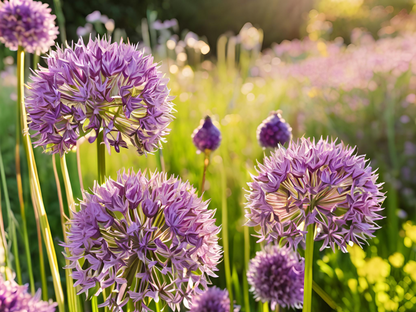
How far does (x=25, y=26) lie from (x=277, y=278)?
1283mm

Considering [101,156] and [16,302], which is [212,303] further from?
[16,302]

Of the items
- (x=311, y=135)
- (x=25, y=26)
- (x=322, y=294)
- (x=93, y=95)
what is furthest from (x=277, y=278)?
(x=311, y=135)

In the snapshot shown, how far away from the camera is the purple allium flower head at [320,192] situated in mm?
908

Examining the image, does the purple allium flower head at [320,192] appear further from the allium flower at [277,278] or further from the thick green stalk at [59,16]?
the thick green stalk at [59,16]

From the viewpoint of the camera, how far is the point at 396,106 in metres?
4.30

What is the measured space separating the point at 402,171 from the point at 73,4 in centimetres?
707

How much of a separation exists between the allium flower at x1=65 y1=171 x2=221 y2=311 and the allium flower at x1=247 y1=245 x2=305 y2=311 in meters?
0.59

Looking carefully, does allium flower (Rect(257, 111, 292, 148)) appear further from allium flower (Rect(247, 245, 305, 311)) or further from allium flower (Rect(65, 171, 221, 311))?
allium flower (Rect(65, 171, 221, 311))

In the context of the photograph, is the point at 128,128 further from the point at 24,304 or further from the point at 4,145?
the point at 4,145

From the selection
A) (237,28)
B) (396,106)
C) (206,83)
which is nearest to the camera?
(396,106)

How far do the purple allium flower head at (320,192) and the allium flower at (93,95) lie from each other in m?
0.34

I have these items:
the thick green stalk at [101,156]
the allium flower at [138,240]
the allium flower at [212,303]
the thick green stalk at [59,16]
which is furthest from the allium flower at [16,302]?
the thick green stalk at [59,16]

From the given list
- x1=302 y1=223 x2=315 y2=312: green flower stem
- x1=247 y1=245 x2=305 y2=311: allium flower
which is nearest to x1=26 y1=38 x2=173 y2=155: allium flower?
x1=302 y1=223 x2=315 y2=312: green flower stem

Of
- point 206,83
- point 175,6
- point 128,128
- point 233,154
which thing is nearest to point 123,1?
point 175,6
